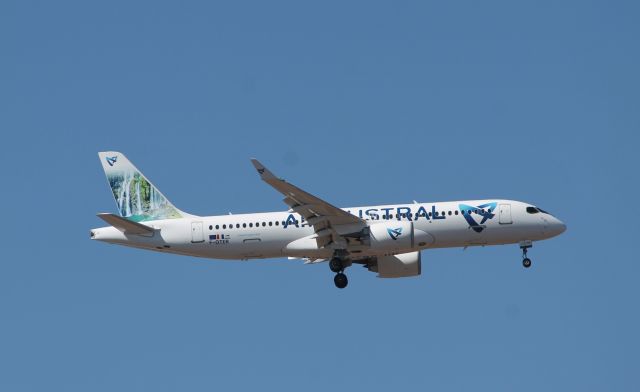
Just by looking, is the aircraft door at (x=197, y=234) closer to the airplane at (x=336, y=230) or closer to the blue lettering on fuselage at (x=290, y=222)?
the airplane at (x=336, y=230)

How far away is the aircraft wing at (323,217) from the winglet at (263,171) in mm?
1325

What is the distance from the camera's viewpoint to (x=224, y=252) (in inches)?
2403

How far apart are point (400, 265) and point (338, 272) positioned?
3923 mm

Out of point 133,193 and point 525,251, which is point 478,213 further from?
point 133,193

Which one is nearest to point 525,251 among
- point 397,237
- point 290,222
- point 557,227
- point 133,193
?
point 557,227

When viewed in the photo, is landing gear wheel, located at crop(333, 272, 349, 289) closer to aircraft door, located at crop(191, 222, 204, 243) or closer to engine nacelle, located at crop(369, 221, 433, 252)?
engine nacelle, located at crop(369, 221, 433, 252)

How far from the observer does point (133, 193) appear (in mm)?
64250

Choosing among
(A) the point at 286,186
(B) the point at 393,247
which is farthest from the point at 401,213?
(A) the point at 286,186

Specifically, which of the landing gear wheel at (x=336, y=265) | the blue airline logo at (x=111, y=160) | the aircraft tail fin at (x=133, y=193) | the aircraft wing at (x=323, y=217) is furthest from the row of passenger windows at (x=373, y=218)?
the blue airline logo at (x=111, y=160)

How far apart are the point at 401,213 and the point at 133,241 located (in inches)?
527

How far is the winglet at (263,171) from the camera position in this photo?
2143 inches

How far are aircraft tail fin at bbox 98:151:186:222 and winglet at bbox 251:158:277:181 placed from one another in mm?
8368

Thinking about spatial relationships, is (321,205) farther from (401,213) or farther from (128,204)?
(128,204)

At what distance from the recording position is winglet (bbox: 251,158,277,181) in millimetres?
54428
